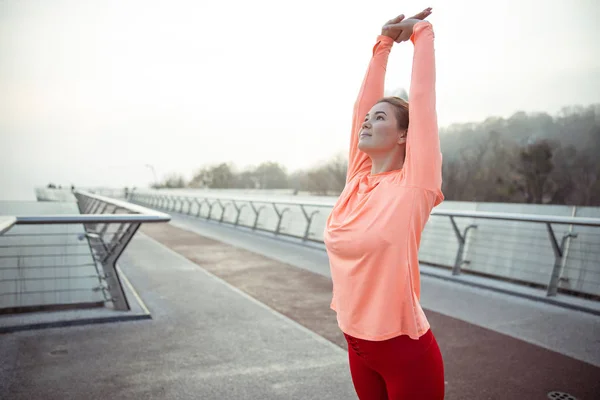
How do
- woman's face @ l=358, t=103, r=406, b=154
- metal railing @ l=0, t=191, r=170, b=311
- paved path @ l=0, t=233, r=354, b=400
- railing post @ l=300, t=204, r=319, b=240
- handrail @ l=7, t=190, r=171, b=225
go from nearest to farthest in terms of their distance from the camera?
1. woman's face @ l=358, t=103, r=406, b=154
2. paved path @ l=0, t=233, r=354, b=400
3. handrail @ l=7, t=190, r=171, b=225
4. metal railing @ l=0, t=191, r=170, b=311
5. railing post @ l=300, t=204, r=319, b=240

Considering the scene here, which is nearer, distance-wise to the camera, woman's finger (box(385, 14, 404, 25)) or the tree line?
woman's finger (box(385, 14, 404, 25))

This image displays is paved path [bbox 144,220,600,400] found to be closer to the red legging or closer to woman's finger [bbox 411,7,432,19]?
the red legging

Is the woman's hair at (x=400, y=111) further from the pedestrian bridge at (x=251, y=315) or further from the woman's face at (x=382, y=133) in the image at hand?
the pedestrian bridge at (x=251, y=315)

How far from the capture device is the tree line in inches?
1193

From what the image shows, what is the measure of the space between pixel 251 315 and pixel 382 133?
371 cm

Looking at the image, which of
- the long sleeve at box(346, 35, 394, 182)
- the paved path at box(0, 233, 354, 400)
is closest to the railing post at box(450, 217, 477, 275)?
the paved path at box(0, 233, 354, 400)

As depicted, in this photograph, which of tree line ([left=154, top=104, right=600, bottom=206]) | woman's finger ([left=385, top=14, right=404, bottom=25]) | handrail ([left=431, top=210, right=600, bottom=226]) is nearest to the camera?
woman's finger ([left=385, top=14, right=404, bottom=25])

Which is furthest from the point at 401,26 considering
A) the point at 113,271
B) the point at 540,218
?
the point at 540,218

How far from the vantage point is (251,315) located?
4867 millimetres

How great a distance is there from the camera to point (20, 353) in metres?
3.57

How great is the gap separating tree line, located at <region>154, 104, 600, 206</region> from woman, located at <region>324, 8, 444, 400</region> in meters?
26.4

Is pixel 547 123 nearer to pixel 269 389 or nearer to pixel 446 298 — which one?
pixel 446 298

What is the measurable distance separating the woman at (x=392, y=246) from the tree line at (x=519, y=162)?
2637 cm

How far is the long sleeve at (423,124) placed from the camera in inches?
54.8
